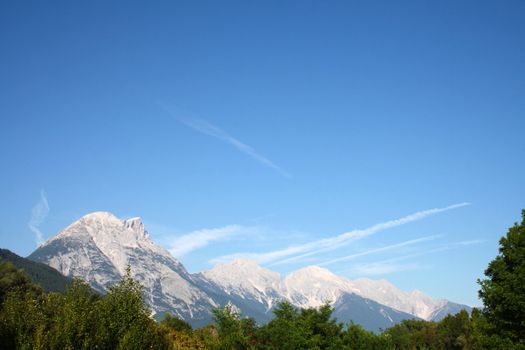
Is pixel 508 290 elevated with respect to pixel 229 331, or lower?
elevated

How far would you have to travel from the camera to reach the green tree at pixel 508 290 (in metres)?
51.8

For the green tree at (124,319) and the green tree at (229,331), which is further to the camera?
the green tree at (229,331)

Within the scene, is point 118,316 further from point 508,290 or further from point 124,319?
point 508,290

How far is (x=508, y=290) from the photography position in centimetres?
5294

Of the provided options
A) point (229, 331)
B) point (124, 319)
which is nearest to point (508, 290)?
point (124, 319)

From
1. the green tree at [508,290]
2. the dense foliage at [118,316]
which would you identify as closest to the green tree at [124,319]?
the dense foliage at [118,316]

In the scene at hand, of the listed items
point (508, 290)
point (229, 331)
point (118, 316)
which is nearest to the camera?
point (118, 316)

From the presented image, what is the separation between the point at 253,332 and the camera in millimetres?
115938

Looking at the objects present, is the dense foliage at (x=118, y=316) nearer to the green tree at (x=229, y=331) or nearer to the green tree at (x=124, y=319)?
the green tree at (x=124, y=319)

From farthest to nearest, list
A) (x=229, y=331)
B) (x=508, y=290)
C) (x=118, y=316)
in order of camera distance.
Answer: (x=229, y=331), (x=508, y=290), (x=118, y=316)

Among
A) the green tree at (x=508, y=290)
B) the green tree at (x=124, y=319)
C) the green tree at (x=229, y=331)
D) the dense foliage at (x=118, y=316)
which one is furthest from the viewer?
the green tree at (x=229, y=331)

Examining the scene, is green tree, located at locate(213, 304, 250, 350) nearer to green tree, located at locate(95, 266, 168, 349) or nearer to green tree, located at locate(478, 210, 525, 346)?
green tree, located at locate(95, 266, 168, 349)

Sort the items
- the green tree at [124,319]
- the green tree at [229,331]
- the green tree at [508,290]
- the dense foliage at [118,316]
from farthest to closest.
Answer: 1. the green tree at [229,331]
2. the green tree at [508,290]
3. the green tree at [124,319]
4. the dense foliage at [118,316]

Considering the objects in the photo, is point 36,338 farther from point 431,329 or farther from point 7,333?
point 431,329
